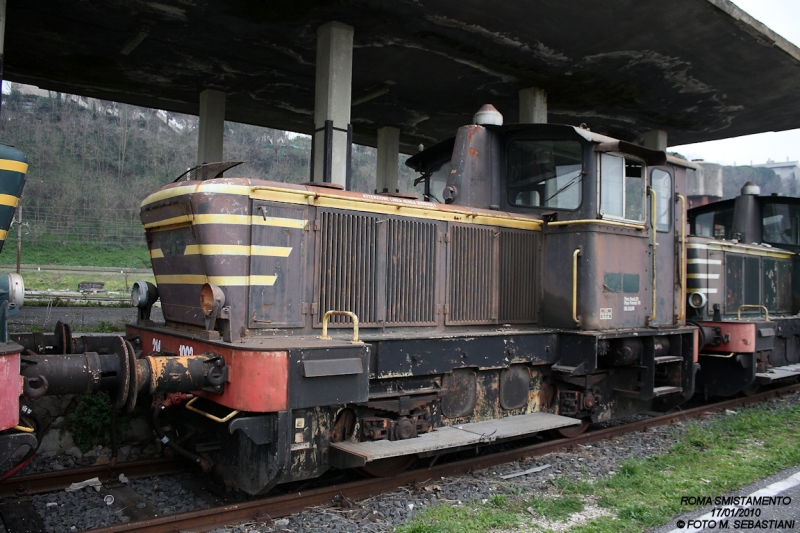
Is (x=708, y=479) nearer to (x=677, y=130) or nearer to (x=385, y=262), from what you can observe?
(x=385, y=262)

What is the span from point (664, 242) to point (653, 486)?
10.9ft

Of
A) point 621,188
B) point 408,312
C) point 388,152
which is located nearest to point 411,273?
point 408,312

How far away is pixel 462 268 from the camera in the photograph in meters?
6.05

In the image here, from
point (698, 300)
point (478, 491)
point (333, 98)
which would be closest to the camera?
point (478, 491)

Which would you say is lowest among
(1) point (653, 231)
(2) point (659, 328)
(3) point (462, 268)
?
(2) point (659, 328)

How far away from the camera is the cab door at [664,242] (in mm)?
7168

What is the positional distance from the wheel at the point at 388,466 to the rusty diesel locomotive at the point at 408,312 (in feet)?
0.09

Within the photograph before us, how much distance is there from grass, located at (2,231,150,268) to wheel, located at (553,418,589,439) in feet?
100

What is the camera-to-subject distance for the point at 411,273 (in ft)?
18.5

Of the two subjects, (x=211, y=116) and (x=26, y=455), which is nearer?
(x=26, y=455)

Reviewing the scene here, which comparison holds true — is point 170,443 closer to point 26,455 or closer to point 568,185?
point 26,455

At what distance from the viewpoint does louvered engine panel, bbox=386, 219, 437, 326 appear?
549 centimetres

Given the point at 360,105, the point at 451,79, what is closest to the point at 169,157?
the point at 360,105

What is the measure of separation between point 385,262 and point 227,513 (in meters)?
2.47
